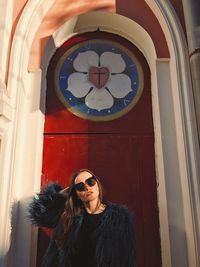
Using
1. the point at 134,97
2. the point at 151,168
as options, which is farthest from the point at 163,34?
the point at 151,168

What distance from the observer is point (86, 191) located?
2002 millimetres

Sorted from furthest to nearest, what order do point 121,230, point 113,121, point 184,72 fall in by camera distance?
1. point 113,121
2. point 184,72
3. point 121,230

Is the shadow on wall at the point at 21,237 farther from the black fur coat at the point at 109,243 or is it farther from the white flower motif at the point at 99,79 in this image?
the white flower motif at the point at 99,79

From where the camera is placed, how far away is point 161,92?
326cm

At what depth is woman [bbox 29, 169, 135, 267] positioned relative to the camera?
184 cm

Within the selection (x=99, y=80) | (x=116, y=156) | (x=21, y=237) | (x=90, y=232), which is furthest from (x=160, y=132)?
(x=21, y=237)

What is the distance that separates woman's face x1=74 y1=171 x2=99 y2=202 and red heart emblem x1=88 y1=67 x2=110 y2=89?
1.72 metres

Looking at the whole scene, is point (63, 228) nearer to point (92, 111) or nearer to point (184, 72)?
point (92, 111)

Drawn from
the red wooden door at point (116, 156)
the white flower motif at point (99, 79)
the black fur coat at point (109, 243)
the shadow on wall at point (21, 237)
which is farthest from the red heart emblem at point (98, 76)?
the black fur coat at point (109, 243)

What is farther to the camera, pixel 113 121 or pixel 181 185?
pixel 113 121

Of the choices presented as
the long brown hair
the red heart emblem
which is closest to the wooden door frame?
the red heart emblem

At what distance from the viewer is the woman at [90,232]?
184 cm

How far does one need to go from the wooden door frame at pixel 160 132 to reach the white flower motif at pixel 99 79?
0.33m

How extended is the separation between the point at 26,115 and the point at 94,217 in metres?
1.58
